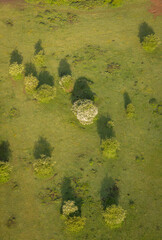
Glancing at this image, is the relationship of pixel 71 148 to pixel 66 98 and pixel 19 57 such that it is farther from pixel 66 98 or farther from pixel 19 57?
pixel 19 57

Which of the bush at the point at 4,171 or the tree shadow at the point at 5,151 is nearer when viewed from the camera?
the bush at the point at 4,171

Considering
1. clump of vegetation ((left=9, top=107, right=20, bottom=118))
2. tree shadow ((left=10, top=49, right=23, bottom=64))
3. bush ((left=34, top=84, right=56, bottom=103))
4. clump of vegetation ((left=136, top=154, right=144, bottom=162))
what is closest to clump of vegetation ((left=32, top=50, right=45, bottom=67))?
tree shadow ((left=10, top=49, right=23, bottom=64))

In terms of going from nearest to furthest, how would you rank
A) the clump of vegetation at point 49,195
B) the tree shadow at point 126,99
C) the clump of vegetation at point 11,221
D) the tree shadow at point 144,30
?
the clump of vegetation at point 11,221, the clump of vegetation at point 49,195, the tree shadow at point 126,99, the tree shadow at point 144,30

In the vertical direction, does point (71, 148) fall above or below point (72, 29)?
below

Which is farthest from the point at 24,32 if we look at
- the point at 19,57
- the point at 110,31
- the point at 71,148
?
the point at 71,148

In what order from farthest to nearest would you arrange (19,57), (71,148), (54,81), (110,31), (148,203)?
(110,31), (19,57), (54,81), (71,148), (148,203)

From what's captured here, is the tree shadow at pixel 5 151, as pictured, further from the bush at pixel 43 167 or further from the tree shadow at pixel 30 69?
the tree shadow at pixel 30 69

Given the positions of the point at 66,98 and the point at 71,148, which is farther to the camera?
the point at 66,98

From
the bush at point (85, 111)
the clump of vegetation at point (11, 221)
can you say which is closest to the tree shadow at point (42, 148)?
the bush at point (85, 111)
